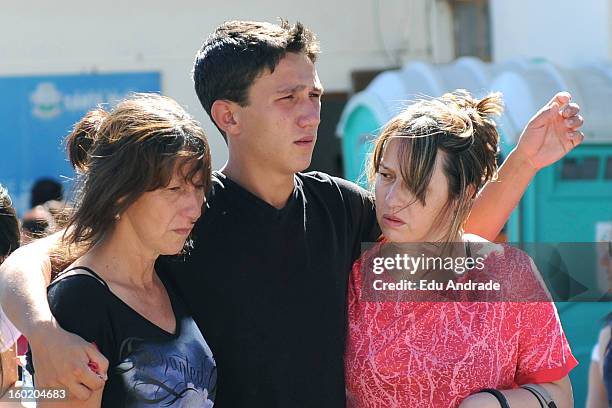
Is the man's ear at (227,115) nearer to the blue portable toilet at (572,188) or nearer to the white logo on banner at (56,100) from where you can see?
the blue portable toilet at (572,188)

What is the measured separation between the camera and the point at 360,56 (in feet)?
24.1

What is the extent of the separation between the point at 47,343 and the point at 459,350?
0.90 m

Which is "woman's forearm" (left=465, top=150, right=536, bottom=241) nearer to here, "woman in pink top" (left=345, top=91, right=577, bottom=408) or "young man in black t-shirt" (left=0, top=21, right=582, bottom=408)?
"young man in black t-shirt" (left=0, top=21, right=582, bottom=408)

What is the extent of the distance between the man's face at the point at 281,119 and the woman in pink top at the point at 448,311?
187 millimetres

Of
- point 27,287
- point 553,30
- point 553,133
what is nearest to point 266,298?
point 27,287

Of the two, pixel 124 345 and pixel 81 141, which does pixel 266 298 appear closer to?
pixel 124 345

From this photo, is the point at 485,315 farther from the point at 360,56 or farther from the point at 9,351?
the point at 360,56

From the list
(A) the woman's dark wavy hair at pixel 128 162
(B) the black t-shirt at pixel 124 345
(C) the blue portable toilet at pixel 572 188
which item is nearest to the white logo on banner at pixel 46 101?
(C) the blue portable toilet at pixel 572 188

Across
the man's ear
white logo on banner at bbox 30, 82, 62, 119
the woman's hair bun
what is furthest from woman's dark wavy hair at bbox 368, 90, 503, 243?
white logo on banner at bbox 30, 82, 62, 119

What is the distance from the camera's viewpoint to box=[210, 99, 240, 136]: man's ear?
2258 mm

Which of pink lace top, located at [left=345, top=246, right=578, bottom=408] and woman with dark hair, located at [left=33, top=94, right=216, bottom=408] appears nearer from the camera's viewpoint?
woman with dark hair, located at [left=33, top=94, right=216, bottom=408]

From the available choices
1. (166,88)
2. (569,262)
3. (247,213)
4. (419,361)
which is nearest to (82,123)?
(247,213)

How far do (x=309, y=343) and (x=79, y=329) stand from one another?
0.56 m

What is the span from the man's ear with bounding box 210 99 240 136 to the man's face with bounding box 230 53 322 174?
15 millimetres
